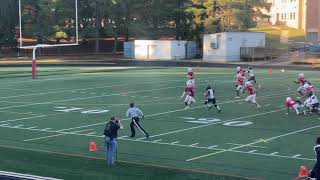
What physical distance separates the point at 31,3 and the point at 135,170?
6592 cm

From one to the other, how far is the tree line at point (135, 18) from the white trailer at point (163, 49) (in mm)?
3630

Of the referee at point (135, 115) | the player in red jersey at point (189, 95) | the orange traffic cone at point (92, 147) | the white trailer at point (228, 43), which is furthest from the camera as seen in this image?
the white trailer at point (228, 43)

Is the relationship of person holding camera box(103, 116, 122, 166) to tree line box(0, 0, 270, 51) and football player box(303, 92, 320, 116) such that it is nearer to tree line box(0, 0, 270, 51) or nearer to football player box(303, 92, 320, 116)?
football player box(303, 92, 320, 116)

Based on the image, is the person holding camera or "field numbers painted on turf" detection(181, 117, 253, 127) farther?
"field numbers painted on turf" detection(181, 117, 253, 127)

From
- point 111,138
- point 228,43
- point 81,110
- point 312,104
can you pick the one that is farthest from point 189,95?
point 228,43

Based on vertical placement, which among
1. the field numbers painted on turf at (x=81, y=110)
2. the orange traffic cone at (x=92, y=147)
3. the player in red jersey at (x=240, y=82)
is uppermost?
the player in red jersey at (x=240, y=82)

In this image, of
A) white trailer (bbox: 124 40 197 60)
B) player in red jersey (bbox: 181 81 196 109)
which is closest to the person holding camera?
player in red jersey (bbox: 181 81 196 109)

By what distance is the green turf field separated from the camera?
16.8m

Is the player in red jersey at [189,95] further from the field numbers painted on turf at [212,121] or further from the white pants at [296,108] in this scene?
the white pants at [296,108]

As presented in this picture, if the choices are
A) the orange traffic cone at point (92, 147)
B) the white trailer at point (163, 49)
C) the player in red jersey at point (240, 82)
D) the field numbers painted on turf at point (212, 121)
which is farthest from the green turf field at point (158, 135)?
the white trailer at point (163, 49)

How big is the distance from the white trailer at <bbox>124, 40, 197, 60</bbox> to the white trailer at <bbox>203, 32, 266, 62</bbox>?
4580mm

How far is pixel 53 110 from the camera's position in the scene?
29188mm

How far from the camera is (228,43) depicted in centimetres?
7112

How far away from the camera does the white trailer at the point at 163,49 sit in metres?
77.1
